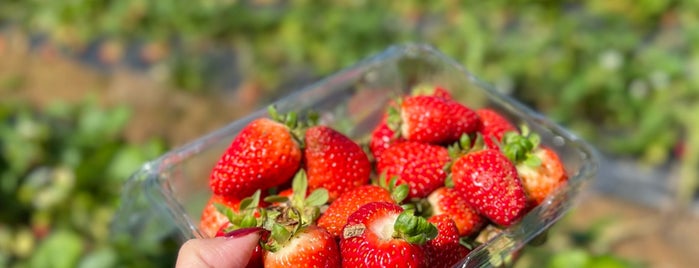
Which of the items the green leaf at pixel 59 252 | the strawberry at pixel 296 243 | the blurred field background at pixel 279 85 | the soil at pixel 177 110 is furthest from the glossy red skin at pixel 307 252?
the soil at pixel 177 110

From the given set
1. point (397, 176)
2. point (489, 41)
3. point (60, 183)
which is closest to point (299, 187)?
point (397, 176)

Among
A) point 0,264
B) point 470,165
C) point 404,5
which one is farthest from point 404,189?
point 404,5

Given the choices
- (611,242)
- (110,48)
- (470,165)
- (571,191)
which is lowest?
(611,242)

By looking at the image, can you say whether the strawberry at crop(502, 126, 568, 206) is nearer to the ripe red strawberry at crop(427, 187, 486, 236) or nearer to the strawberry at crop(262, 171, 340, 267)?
the ripe red strawberry at crop(427, 187, 486, 236)

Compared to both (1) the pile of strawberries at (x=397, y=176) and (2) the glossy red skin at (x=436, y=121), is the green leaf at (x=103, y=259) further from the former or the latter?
(2) the glossy red skin at (x=436, y=121)

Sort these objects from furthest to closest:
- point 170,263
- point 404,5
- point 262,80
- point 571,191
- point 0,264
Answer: point 404,5 < point 262,80 < point 0,264 < point 170,263 < point 571,191

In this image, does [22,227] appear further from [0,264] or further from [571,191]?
[571,191]

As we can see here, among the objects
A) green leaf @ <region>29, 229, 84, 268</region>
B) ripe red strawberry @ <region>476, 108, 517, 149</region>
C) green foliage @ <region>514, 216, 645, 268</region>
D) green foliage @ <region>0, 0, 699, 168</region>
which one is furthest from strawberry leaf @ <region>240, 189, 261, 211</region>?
green foliage @ <region>0, 0, 699, 168</region>

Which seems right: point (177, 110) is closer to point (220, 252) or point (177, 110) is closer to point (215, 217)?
point (215, 217)
